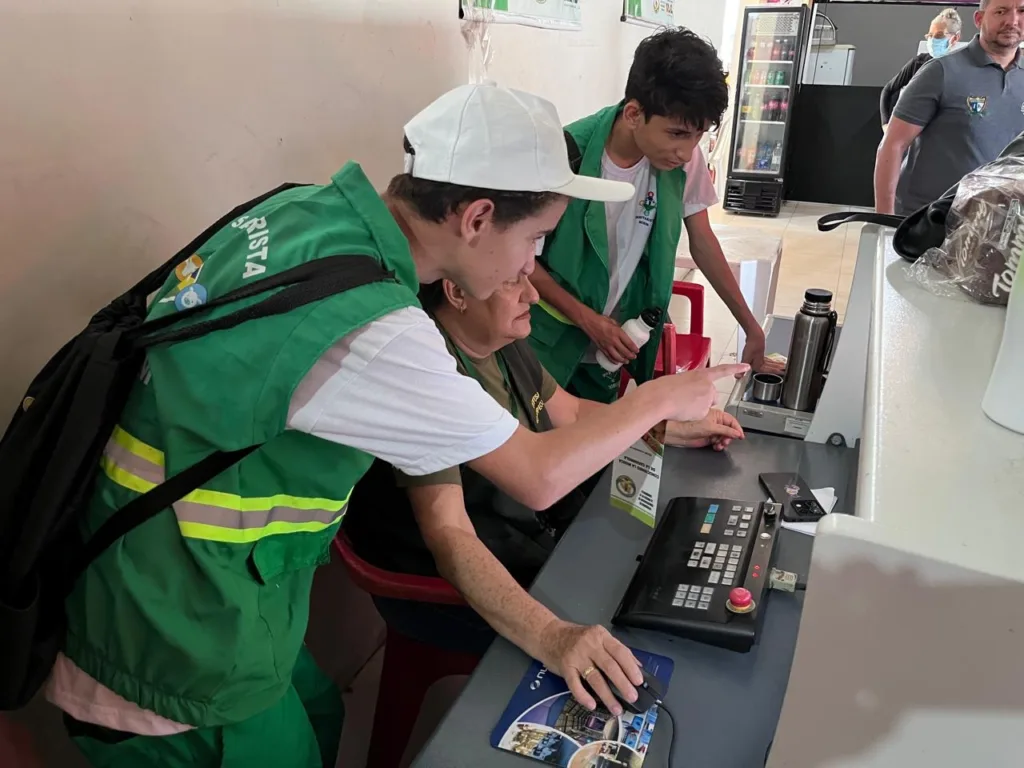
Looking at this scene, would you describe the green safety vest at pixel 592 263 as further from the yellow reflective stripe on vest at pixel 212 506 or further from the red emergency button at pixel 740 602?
the yellow reflective stripe on vest at pixel 212 506

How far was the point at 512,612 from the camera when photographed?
40.9 inches

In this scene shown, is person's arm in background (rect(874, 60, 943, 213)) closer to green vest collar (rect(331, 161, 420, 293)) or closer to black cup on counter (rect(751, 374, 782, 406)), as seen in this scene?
black cup on counter (rect(751, 374, 782, 406))

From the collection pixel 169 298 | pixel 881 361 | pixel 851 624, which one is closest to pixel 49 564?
pixel 169 298

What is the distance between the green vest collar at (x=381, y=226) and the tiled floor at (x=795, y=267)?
2763mm

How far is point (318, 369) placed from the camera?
0.79 m

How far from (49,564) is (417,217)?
1.90 ft

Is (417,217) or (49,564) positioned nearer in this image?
(49,564)

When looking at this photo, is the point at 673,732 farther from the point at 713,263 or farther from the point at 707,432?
the point at 713,263

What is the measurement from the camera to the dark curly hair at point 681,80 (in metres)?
1.66

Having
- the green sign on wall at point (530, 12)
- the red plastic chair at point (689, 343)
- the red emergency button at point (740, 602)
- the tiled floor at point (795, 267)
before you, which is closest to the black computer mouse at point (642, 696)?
the red emergency button at point (740, 602)

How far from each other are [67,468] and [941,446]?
842mm

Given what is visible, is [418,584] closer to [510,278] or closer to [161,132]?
[510,278]

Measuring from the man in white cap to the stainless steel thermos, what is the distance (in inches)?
A: 27.7

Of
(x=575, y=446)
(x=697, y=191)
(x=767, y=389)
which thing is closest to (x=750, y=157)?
(x=697, y=191)
